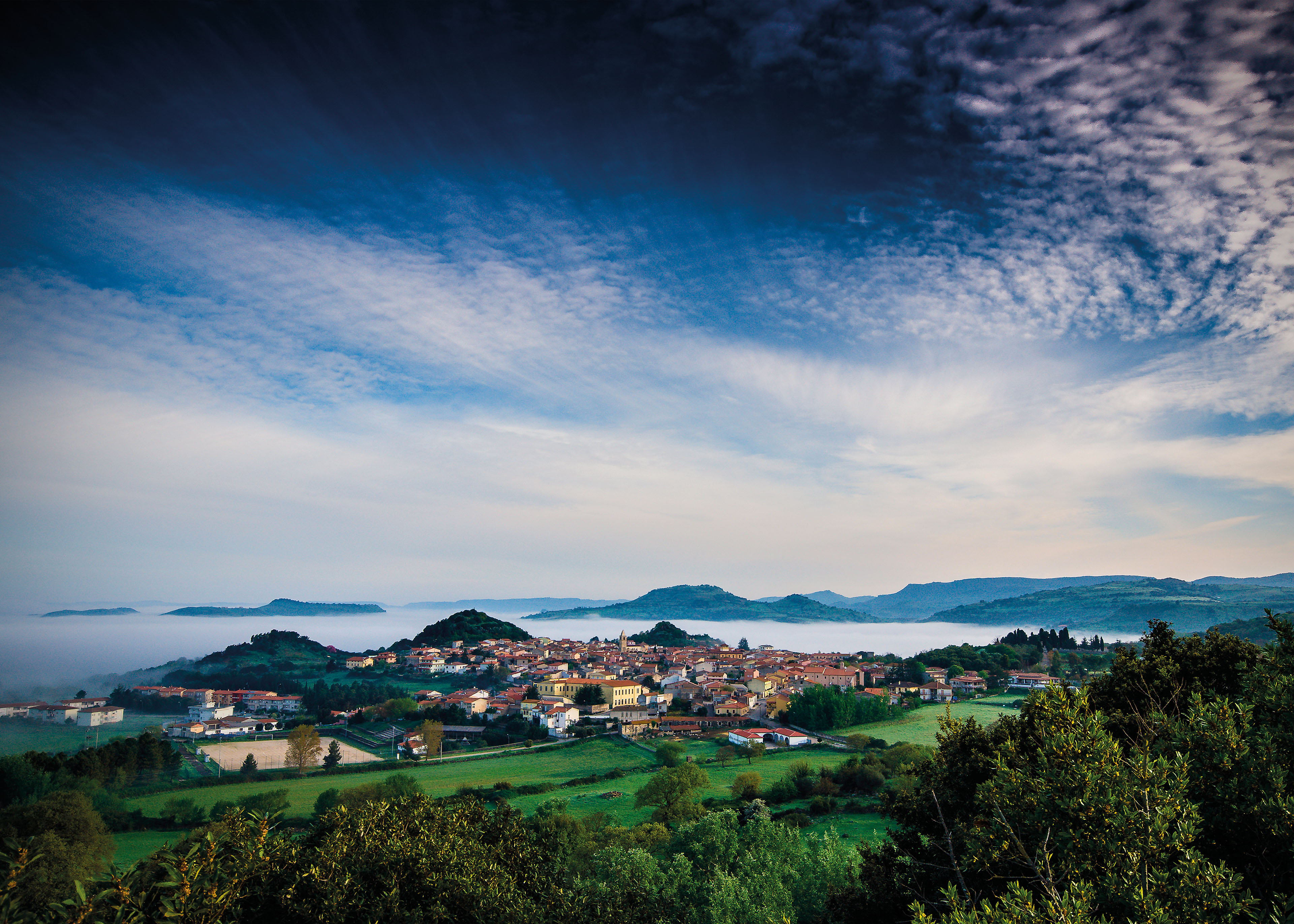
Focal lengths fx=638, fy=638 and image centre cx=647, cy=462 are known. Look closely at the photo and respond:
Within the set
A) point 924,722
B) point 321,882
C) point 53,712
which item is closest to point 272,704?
point 53,712

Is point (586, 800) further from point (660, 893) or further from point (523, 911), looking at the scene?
point (523, 911)

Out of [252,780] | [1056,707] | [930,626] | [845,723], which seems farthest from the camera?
[930,626]

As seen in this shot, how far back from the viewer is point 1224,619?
327 feet

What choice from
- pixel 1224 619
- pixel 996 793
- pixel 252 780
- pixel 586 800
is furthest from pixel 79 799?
pixel 1224 619

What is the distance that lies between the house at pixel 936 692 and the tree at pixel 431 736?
41372 millimetres

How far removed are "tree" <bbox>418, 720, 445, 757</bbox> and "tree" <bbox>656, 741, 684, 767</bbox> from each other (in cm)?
1481

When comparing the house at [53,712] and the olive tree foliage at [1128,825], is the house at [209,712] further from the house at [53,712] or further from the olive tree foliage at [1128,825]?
the olive tree foliage at [1128,825]

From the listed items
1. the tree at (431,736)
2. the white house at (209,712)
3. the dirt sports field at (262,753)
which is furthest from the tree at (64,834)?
the white house at (209,712)

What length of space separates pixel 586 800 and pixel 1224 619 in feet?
383

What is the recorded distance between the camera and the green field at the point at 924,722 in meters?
40.1

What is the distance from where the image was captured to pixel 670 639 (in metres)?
116

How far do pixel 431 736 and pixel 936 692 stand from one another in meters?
44.7

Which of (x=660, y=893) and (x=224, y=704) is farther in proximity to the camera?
(x=224, y=704)

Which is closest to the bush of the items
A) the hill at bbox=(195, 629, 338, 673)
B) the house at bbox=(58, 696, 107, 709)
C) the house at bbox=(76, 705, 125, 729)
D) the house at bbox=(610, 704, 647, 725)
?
the house at bbox=(610, 704, 647, 725)
